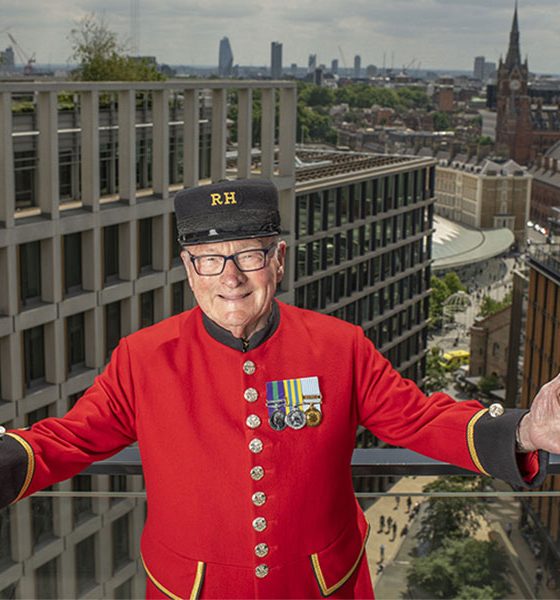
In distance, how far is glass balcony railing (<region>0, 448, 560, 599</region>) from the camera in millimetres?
5082

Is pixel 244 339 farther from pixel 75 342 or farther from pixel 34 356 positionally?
pixel 75 342

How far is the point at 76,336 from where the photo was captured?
27.9m

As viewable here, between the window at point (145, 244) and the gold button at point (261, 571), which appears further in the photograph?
the window at point (145, 244)

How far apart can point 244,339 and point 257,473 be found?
1.51 ft

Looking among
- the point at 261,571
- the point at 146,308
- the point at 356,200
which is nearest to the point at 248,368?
the point at 261,571

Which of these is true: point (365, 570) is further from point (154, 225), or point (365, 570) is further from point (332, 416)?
point (154, 225)

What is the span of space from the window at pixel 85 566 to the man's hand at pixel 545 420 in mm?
2293

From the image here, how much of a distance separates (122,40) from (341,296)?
22.3m

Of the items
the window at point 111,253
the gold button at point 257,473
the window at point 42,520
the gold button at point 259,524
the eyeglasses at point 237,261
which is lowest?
the window at point 111,253

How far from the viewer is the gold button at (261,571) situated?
148 inches

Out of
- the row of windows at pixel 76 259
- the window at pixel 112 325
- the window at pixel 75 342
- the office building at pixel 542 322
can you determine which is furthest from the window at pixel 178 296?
the office building at pixel 542 322

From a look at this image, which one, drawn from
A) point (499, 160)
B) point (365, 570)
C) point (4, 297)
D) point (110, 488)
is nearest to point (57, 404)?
point (4, 297)

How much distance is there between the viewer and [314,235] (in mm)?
49312

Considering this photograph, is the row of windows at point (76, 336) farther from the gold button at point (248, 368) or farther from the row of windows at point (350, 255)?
the gold button at point (248, 368)
